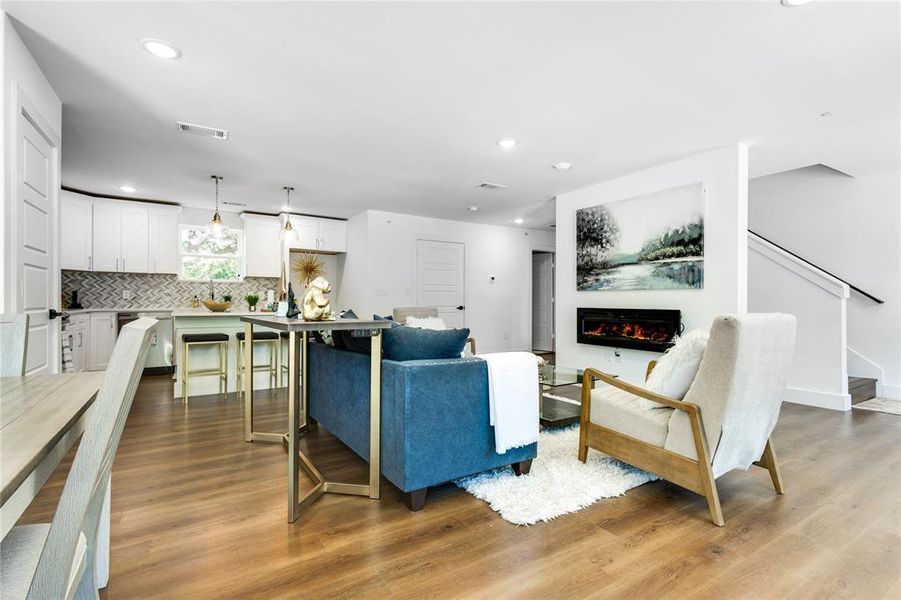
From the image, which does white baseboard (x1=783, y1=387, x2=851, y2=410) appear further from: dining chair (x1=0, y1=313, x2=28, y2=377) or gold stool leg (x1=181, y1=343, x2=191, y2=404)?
gold stool leg (x1=181, y1=343, x2=191, y2=404)

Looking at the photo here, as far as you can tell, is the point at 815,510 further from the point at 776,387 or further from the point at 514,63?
the point at 514,63

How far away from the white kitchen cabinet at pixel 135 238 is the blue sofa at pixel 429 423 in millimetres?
5398

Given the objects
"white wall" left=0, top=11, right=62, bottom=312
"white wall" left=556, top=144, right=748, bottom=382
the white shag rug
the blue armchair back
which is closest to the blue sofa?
the blue armchair back

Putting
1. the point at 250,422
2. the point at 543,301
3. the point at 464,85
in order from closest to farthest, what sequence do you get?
1. the point at 464,85
2. the point at 250,422
3. the point at 543,301

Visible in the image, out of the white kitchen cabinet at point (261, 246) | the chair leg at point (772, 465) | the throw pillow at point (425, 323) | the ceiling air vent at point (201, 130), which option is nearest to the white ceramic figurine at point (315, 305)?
the ceiling air vent at point (201, 130)

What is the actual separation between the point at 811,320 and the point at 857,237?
1.64 meters

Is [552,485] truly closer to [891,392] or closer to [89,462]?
[89,462]

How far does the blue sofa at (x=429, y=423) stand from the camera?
7.14ft

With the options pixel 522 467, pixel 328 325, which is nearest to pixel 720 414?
pixel 522 467

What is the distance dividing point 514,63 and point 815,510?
3031mm

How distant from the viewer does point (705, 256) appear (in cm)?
433

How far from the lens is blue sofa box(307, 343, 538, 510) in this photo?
7.14 feet

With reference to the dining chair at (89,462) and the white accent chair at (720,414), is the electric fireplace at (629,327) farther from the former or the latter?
the dining chair at (89,462)

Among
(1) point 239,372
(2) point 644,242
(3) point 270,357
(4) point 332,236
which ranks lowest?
(1) point 239,372
